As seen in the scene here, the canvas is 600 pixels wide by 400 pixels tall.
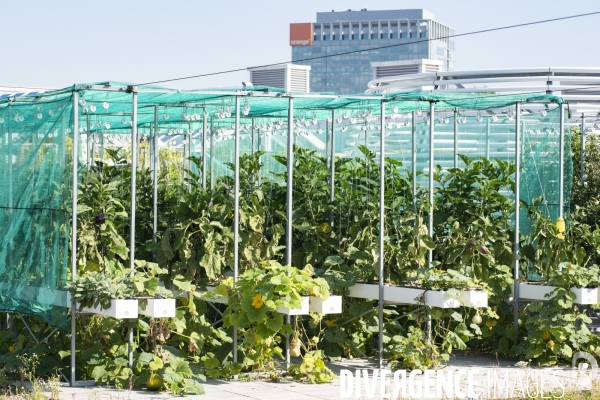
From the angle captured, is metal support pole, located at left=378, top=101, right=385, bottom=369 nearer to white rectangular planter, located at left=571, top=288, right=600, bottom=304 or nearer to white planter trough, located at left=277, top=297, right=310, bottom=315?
white planter trough, located at left=277, top=297, right=310, bottom=315

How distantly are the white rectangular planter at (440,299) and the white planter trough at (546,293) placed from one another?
1.23m

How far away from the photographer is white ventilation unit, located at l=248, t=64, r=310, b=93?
42.7 metres

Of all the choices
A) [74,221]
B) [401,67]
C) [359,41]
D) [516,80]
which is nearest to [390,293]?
[74,221]

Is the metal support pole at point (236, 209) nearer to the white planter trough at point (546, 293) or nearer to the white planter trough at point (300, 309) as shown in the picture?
the white planter trough at point (300, 309)

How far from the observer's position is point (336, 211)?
439 inches

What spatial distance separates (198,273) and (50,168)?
2.07m

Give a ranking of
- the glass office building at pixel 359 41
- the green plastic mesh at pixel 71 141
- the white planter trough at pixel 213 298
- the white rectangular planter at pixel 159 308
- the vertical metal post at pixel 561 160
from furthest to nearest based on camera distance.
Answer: the glass office building at pixel 359 41 < the vertical metal post at pixel 561 160 < the white planter trough at pixel 213 298 < the green plastic mesh at pixel 71 141 < the white rectangular planter at pixel 159 308

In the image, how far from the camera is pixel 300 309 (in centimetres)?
956

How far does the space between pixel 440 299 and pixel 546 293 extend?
1.32m

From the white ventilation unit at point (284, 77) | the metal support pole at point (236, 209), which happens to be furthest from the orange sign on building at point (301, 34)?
the metal support pole at point (236, 209)

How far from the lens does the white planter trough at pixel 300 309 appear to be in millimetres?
9508

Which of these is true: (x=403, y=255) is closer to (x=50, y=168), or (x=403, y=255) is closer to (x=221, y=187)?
(x=221, y=187)

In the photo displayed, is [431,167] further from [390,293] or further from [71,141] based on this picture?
[71,141]

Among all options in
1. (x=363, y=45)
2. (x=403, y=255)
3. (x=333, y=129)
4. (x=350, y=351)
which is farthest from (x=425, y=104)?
(x=363, y=45)
